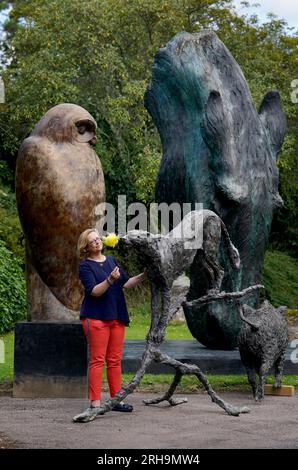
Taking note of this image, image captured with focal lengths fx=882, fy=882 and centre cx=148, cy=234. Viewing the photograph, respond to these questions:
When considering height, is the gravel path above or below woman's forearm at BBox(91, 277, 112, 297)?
below

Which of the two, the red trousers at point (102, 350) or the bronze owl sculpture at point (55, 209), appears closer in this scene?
the red trousers at point (102, 350)

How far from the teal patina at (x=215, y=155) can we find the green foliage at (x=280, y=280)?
34.9 feet

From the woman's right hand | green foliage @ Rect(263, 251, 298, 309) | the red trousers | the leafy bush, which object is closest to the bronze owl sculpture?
the red trousers

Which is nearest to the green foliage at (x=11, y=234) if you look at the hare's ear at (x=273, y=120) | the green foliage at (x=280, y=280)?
the green foliage at (x=280, y=280)

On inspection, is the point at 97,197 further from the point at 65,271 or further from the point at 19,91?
the point at 19,91

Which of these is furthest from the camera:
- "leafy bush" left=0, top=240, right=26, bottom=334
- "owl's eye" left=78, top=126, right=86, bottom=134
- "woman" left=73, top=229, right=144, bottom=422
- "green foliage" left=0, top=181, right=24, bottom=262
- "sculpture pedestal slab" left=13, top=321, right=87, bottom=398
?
"green foliage" left=0, top=181, right=24, bottom=262

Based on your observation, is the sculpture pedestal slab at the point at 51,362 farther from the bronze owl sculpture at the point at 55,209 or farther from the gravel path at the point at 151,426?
the bronze owl sculpture at the point at 55,209

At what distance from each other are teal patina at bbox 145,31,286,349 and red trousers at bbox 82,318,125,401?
10.1 feet

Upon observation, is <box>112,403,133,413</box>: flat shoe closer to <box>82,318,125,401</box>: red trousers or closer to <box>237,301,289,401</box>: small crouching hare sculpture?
<box>82,318,125,401</box>: red trousers

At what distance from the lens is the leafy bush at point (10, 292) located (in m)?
15.7

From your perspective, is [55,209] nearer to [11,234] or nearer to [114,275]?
[114,275]

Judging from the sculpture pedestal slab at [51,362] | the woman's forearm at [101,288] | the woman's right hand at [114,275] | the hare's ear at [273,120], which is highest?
the hare's ear at [273,120]

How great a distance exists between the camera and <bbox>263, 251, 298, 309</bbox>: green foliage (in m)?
21.7
